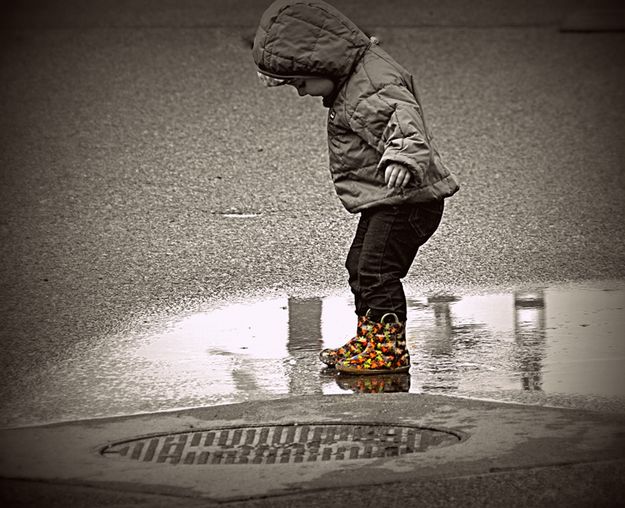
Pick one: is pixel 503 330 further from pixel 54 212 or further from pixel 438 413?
pixel 54 212

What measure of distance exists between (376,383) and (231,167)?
4.08 meters

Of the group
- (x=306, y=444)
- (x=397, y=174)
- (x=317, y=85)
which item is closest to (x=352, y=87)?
(x=317, y=85)

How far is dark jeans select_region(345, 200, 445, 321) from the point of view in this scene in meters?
5.59

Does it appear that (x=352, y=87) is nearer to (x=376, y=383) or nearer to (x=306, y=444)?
(x=376, y=383)

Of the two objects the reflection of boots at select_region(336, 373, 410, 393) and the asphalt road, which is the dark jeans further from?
the asphalt road

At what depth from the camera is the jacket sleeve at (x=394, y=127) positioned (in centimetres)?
527

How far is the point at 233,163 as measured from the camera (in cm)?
946

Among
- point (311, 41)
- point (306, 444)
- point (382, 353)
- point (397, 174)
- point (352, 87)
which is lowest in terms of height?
point (306, 444)

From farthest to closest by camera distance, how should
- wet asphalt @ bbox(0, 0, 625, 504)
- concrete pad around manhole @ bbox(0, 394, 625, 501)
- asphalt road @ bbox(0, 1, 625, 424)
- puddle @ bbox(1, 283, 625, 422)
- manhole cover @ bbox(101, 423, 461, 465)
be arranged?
asphalt road @ bbox(0, 1, 625, 424) < wet asphalt @ bbox(0, 0, 625, 504) < puddle @ bbox(1, 283, 625, 422) < manhole cover @ bbox(101, 423, 461, 465) < concrete pad around manhole @ bbox(0, 394, 625, 501)

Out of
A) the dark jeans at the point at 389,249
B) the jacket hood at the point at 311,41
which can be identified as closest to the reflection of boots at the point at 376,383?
the dark jeans at the point at 389,249

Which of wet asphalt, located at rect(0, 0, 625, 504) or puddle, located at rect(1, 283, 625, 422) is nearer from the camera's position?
puddle, located at rect(1, 283, 625, 422)

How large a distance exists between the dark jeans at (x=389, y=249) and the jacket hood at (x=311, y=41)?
0.60 metres

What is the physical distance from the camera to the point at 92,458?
4527 mm

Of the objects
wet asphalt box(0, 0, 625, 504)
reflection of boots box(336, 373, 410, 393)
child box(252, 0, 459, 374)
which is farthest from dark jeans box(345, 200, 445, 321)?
wet asphalt box(0, 0, 625, 504)
